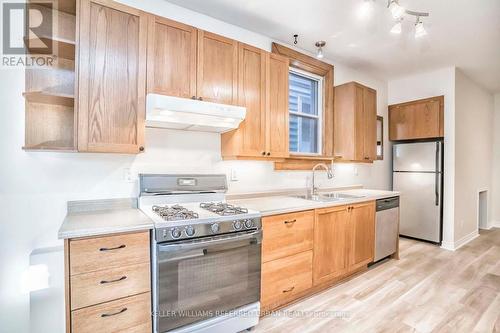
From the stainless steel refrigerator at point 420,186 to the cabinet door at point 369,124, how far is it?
3.28 feet

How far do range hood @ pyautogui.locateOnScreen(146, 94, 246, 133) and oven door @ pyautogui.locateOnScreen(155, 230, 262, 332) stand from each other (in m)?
0.90

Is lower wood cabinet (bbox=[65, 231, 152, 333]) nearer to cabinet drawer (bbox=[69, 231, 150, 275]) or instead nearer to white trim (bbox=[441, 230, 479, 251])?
cabinet drawer (bbox=[69, 231, 150, 275])

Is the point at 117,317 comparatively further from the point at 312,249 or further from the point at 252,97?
the point at 252,97

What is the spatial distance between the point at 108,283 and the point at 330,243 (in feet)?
6.54

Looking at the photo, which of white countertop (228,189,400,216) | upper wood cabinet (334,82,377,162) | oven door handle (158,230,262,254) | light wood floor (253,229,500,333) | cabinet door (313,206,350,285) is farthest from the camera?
upper wood cabinet (334,82,377,162)

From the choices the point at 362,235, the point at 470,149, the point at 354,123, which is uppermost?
the point at 354,123

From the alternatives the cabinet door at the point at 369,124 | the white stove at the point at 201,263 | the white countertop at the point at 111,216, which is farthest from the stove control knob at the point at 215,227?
the cabinet door at the point at 369,124

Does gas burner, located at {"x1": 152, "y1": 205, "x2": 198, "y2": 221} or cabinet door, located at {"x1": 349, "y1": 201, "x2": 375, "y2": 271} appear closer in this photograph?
gas burner, located at {"x1": 152, "y1": 205, "x2": 198, "y2": 221}

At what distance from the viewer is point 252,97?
2457 millimetres

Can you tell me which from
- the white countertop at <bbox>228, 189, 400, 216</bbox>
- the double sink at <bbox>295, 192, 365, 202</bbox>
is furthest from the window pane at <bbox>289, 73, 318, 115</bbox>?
the white countertop at <bbox>228, 189, 400, 216</bbox>

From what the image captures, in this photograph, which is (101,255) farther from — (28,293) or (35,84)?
(35,84)

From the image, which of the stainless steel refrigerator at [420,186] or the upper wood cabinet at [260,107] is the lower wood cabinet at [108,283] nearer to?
the upper wood cabinet at [260,107]

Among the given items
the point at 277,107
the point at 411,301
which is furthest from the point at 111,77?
the point at 411,301

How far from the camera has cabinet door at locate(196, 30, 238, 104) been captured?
7.05 feet
